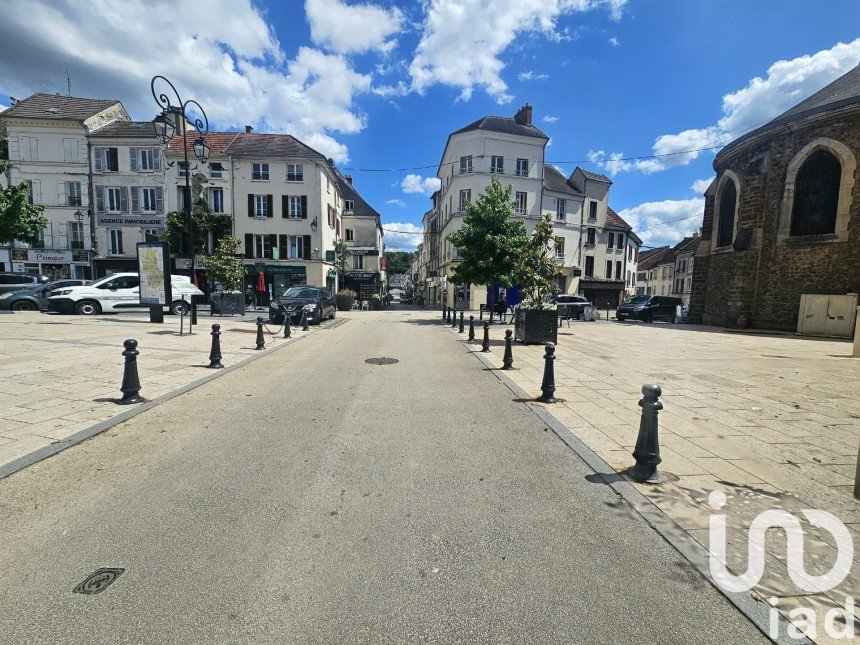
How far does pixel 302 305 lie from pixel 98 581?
1497 cm

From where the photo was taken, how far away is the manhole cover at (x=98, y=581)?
7.18 ft

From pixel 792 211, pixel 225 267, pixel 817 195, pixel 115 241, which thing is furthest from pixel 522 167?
pixel 115 241

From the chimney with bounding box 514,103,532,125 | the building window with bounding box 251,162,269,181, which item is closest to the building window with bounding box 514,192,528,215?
the chimney with bounding box 514,103,532,125

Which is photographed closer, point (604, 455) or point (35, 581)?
point (35, 581)

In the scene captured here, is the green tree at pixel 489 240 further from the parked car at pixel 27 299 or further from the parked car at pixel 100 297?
the parked car at pixel 27 299

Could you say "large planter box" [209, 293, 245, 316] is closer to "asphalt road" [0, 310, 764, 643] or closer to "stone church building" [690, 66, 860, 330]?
"asphalt road" [0, 310, 764, 643]

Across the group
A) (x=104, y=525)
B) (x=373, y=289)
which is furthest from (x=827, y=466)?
(x=373, y=289)

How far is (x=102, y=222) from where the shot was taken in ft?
101

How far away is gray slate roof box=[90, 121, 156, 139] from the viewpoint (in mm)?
30328

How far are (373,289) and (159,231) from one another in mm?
19436

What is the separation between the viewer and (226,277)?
1934cm

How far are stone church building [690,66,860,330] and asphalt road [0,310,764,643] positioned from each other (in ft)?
69.1

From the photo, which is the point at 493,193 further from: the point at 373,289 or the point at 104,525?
the point at 373,289

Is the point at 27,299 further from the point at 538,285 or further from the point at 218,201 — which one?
the point at 538,285
